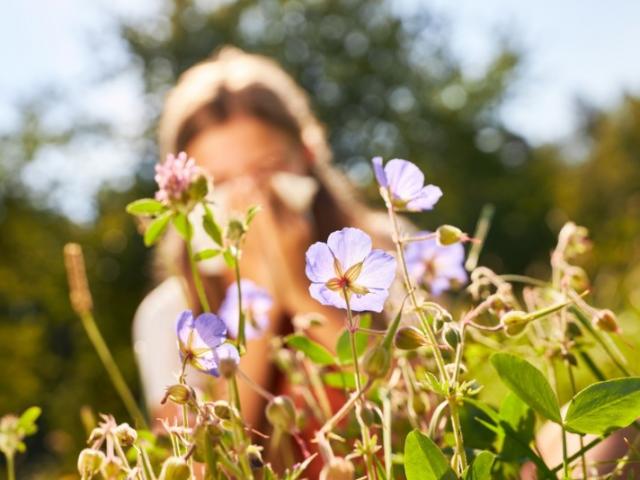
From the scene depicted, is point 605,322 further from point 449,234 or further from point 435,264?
point 435,264

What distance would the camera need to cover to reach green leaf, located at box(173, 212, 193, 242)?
0.33 m

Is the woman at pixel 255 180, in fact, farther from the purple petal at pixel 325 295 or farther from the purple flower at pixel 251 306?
the purple petal at pixel 325 295

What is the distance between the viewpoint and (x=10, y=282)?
8867 mm

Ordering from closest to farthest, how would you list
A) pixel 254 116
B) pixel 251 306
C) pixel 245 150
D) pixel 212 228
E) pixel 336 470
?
pixel 336 470
pixel 212 228
pixel 251 306
pixel 245 150
pixel 254 116

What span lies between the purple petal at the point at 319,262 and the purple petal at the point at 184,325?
5 centimetres

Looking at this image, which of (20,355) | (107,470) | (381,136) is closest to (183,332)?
(107,470)

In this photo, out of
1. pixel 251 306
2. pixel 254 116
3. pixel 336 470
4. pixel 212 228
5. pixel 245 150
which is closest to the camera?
pixel 336 470

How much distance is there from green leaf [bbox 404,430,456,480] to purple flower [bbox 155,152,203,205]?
5.6 inches

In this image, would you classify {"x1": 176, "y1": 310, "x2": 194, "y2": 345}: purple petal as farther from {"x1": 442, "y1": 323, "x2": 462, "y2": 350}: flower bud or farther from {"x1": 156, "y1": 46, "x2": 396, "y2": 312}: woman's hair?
{"x1": 156, "y1": 46, "x2": 396, "y2": 312}: woman's hair

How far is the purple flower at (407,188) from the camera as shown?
356 millimetres

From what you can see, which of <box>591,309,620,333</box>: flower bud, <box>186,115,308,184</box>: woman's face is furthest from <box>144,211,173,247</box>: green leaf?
<box>186,115,308,184</box>: woman's face

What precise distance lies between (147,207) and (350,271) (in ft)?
0.33

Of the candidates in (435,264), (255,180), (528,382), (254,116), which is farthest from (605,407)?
(254,116)

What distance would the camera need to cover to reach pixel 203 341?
308 mm
